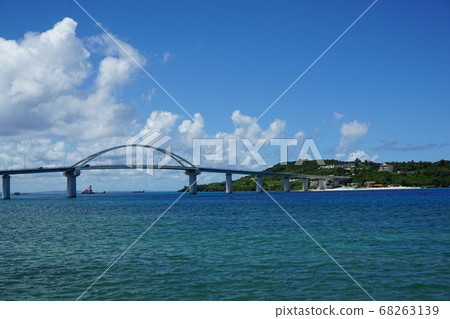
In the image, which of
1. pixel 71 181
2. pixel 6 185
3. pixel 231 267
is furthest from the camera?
pixel 71 181

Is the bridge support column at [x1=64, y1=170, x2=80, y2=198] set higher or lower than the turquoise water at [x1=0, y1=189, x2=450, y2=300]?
higher

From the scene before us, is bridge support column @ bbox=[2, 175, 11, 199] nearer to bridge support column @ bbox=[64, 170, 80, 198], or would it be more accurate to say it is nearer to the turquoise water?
bridge support column @ bbox=[64, 170, 80, 198]

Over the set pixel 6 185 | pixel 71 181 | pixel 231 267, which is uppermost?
pixel 71 181

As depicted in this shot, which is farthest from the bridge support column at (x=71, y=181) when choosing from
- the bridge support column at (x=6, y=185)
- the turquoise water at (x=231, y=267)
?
the turquoise water at (x=231, y=267)

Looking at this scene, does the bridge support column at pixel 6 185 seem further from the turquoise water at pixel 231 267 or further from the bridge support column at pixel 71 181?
the turquoise water at pixel 231 267

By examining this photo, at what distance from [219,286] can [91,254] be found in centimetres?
929

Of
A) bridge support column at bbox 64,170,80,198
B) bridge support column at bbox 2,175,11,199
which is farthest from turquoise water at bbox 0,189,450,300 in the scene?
bridge support column at bbox 2,175,11,199

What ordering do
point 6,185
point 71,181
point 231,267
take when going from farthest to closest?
point 71,181 < point 6,185 < point 231,267

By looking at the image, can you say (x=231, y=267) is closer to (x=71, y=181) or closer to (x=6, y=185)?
(x=71, y=181)

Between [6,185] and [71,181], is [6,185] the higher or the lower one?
the lower one

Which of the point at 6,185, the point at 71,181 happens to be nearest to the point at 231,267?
the point at 71,181

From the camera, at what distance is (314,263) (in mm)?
16516
